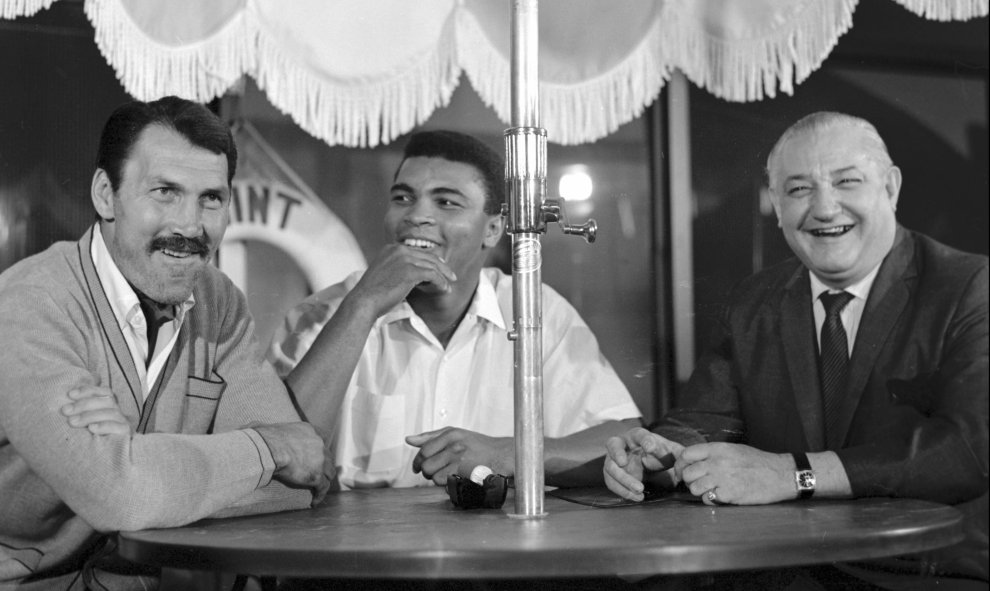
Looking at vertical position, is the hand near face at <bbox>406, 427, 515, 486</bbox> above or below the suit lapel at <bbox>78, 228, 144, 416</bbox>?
below

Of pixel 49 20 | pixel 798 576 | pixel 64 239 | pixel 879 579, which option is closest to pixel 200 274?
pixel 64 239

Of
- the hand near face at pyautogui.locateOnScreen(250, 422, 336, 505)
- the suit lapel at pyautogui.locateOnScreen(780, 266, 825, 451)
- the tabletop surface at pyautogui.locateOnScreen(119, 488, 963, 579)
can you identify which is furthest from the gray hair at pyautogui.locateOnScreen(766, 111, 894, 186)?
the hand near face at pyautogui.locateOnScreen(250, 422, 336, 505)

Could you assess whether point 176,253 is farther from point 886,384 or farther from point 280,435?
point 886,384

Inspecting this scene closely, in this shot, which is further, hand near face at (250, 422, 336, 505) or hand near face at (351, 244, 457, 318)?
hand near face at (351, 244, 457, 318)

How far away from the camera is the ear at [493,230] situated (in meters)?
2.50

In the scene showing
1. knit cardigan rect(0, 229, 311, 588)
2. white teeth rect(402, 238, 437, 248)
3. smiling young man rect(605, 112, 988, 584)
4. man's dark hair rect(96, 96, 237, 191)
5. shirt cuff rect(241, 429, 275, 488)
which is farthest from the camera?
white teeth rect(402, 238, 437, 248)

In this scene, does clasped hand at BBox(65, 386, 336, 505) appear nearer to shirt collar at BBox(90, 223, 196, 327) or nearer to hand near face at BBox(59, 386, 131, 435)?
hand near face at BBox(59, 386, 131, 435)

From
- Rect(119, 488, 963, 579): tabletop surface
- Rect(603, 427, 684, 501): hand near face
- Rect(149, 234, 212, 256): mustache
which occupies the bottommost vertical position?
Rect(119, 488, 963, 579): tabletop surface

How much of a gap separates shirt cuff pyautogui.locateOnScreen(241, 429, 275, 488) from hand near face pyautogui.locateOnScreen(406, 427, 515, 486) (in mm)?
453

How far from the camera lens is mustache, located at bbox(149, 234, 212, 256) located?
203cm

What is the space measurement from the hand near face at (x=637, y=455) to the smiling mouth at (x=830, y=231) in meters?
0.52

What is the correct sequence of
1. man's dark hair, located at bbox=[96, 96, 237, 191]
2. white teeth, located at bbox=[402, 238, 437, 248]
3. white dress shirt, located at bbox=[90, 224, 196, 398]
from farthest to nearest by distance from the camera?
1. white teeth, located at bbox=[402, 238, 437, 248]
2. man's dark hair, located at bbox=[96, 96, 237, 191]
3. white dress shirt, located at bbox=[90, 224, 196, 398]

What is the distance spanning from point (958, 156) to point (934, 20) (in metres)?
0.28

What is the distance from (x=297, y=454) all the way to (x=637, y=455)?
61 centimetres
